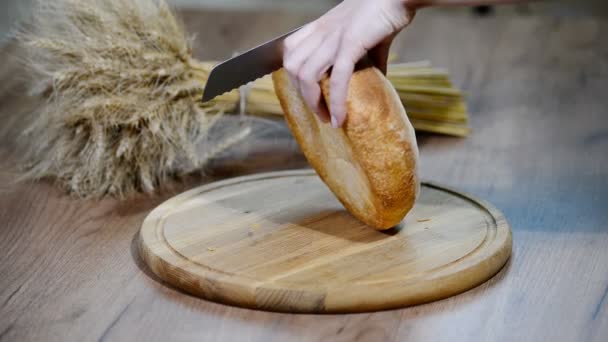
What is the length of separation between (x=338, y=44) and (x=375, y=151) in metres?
0.17

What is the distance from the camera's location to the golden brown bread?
113cm

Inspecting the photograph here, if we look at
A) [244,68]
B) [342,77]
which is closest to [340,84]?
[342,77]

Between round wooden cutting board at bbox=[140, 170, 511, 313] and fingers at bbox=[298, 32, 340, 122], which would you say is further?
fingers at bbox=[298, 32, 340, 122]

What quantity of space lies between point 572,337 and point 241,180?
73cm

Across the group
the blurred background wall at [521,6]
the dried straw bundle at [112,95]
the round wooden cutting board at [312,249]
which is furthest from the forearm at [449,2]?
the blurred background wall at [521,6]

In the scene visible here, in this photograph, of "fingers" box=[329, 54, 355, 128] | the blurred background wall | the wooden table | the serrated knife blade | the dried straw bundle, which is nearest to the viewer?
the wooden table

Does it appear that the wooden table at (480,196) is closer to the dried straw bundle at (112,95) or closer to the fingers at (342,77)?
the dried straw bundle at (112,95)

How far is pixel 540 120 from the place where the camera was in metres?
1.92

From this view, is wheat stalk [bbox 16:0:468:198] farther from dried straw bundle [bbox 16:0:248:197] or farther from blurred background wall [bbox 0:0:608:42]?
blurred background wall [bbox 0:0:608:42]

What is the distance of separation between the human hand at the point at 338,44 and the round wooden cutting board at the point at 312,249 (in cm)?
20

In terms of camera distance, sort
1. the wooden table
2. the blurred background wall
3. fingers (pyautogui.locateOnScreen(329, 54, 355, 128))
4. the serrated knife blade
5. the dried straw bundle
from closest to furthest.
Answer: the wooden table < fingers (pyautogui.locateOnScreen(329, 54, 355, 128)) < the serrated knife blade < the dried straw bundle < the blurred background wall

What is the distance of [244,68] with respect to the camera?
126cm

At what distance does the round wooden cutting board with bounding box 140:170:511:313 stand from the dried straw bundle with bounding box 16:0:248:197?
0.18 meters

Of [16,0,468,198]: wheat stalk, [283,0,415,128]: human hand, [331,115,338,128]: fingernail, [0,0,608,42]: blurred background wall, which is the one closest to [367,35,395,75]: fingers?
[283,0,415,128]: human hand
